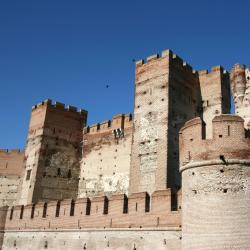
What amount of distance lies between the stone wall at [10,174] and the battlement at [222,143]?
70.3 ft

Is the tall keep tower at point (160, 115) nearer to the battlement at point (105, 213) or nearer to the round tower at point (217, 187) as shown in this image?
the battlement at point (105, 213)

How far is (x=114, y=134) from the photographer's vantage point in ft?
71.0

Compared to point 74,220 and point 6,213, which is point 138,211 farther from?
point 6,213

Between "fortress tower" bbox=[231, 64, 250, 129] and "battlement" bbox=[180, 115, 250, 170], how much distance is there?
10944 mm

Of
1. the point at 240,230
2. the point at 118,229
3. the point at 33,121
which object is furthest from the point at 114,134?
the point at 240,230

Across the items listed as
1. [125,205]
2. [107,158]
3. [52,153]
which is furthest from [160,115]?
[52,153]

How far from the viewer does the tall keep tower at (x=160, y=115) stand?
16109 millimetres

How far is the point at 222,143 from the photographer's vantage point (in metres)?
9.27

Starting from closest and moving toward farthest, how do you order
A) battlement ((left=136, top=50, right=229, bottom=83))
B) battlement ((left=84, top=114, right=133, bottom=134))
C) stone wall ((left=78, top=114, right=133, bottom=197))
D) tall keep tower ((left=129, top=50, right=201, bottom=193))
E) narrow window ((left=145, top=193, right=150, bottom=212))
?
narrow window ((left=145, top=193, right=150, bottom=212))
tall keep tower ((left=129, top=50, right=201, bottom=193))
battlement ((left=136, top=50, right=229, bottom=83))
stone wall ((left=78, top=114, right=133, bottom=197))
battlement ((left=84, top=114, right=133, bottom=134))

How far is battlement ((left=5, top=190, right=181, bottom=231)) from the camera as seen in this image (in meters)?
11.2

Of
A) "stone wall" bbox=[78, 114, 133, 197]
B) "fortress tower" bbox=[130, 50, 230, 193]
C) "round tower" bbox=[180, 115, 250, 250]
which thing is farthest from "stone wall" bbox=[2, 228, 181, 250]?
"stone wall" bbox=[78, 114, 133, 197]

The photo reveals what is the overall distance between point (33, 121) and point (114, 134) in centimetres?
574

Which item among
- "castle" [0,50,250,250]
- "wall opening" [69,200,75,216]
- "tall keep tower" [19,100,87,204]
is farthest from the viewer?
"tall keep tower" [19,100,87,204]

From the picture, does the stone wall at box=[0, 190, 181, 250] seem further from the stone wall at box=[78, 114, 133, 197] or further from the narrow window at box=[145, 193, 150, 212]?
the stone wall at box=[78, 114, 133, 197]
